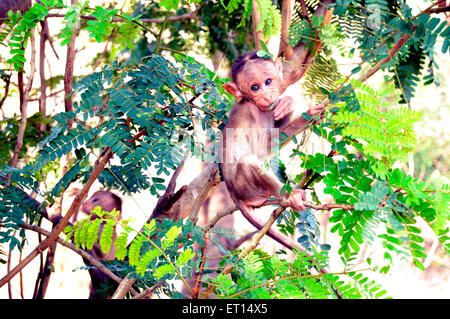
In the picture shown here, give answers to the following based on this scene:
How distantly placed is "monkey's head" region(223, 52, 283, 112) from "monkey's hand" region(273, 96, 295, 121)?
2 cm

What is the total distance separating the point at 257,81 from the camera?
1.76 meters

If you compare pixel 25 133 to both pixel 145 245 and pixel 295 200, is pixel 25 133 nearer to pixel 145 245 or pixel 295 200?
pixel 145 245

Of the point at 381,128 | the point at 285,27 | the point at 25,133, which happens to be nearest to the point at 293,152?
the point at 381,128

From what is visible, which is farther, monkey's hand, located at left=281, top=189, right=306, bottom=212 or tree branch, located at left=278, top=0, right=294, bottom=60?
tree branch, located at left=278, top=0, right=294, bottom=60

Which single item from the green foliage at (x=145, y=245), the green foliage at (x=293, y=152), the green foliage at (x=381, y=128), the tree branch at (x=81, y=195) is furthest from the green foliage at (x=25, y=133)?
the green foliage at (x=381, y=128)

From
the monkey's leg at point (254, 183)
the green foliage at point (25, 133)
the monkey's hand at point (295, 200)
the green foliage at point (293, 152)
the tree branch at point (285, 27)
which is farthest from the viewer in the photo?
the green foliage at point (25, 133)

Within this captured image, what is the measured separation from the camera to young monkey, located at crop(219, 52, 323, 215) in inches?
69.1

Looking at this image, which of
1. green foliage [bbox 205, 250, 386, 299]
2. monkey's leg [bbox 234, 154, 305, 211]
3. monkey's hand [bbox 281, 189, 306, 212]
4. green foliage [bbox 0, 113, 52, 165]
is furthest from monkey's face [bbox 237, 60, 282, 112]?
green foliage [bbox 0, 113, 52, 165]

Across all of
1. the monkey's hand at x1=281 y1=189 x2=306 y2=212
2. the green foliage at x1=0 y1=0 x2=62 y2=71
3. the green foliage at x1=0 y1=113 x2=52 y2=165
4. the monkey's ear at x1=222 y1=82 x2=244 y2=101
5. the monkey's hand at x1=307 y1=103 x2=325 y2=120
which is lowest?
the monkey's hand at x1=281 y1=189 x2=306 y2=212

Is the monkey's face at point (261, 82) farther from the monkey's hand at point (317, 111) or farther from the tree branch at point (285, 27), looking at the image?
the tree branch at point (285, 27)

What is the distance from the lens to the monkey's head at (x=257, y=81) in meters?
1.76

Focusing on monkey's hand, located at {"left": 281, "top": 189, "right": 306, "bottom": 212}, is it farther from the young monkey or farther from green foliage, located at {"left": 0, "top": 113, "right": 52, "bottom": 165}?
green foliage, located at {"left": 0, "top": 113, "right": 52, "bottom": 165}

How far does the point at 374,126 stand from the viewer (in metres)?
1.23
